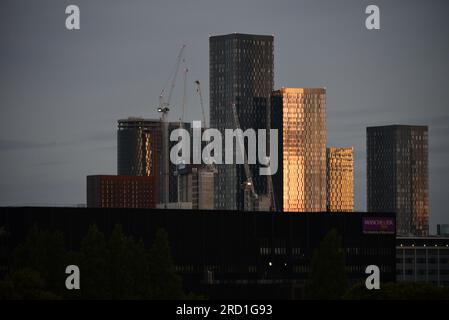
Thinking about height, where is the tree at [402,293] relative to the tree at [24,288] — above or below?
below

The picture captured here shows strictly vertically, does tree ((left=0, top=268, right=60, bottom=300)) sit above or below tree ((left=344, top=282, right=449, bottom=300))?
above

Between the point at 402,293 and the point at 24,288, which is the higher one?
the point at 24,288

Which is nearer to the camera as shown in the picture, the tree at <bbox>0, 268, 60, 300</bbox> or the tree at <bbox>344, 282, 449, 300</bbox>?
the tree at <bbox>0, 268, 60, 300</bbox>

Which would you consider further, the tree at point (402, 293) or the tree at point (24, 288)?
the tree at point (402, 293)

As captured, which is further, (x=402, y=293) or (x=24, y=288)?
(x=402, y=293)
